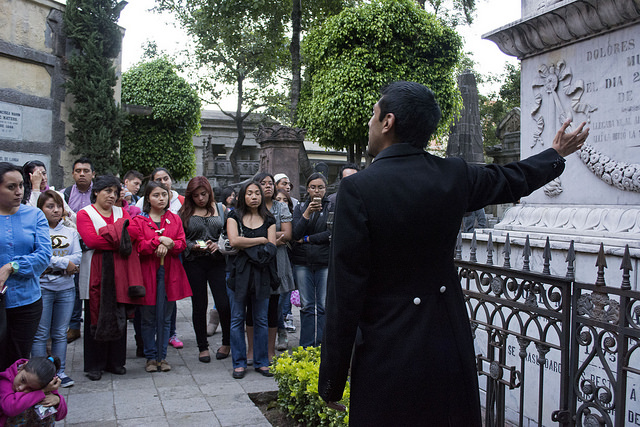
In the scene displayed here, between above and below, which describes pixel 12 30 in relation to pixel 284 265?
above

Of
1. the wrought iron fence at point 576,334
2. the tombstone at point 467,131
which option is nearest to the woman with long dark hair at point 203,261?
the wrought iron fence at point 576,334

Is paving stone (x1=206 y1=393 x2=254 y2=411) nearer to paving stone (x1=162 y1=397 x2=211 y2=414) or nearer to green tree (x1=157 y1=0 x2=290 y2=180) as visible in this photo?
paving stone (x1=162 y1=397 x2=211 y2=414)

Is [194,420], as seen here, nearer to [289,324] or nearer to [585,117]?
[289,324]

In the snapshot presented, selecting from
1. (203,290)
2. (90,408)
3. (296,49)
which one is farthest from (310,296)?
(296,49)

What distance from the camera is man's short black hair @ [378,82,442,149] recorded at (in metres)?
2.16

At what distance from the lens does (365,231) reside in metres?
2.08

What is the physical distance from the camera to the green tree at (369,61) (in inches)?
793

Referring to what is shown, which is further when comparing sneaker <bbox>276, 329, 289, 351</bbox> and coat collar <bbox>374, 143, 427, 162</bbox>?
sneaker <bbox>276, 329, 289, 351</bbox>

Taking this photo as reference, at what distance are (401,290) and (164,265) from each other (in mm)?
4407

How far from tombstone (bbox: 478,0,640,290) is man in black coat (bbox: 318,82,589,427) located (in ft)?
6.19

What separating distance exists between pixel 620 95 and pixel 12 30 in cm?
924

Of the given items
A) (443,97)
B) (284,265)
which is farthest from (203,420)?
(443,97)

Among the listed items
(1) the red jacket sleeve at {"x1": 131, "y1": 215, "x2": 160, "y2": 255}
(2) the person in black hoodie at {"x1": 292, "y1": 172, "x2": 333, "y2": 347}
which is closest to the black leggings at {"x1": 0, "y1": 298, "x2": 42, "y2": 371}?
(1) the red jacket sleeve at {"x1": 131, "y1": 215, "x2": 160, "y2": 255}

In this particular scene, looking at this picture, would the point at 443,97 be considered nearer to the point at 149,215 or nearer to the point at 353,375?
the point at 149,215
